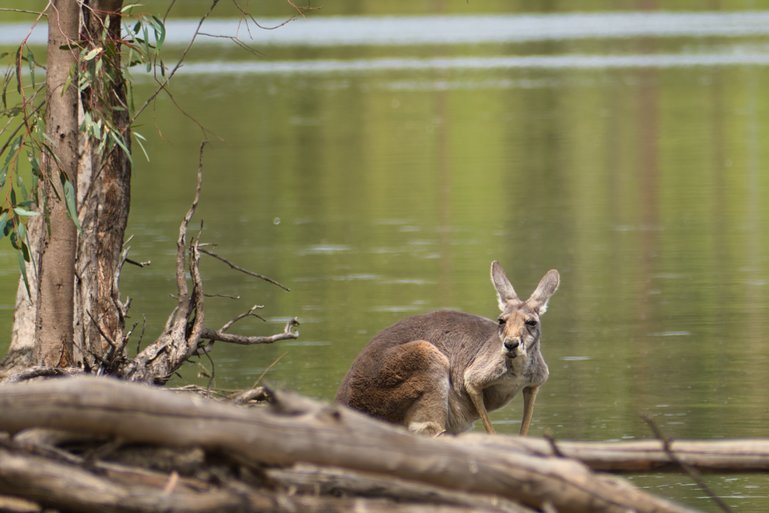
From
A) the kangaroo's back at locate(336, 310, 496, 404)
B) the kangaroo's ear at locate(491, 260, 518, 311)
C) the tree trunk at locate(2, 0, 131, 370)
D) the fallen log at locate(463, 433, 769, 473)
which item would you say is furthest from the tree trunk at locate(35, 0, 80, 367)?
the fallen log at locate(463, 433, 769, 473)

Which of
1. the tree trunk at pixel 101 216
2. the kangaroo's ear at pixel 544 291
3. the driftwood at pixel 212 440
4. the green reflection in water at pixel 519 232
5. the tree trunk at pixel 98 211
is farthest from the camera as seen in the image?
the green reflection in water at pixel 519 232

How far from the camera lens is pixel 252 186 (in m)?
21.3

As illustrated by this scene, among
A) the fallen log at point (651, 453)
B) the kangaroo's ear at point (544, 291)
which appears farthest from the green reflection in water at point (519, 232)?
the fallen log at point (651, 453)

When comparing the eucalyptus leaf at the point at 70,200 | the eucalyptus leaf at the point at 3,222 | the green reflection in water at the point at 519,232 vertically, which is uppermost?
the eucalyptus leaf at the point at 70,200

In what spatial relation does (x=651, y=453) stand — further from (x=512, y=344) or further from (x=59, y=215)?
(x=59, y=215)

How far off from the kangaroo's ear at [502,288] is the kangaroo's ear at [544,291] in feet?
0.28

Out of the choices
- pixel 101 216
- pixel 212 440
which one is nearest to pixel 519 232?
pixel 101 216

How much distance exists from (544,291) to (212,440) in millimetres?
3275

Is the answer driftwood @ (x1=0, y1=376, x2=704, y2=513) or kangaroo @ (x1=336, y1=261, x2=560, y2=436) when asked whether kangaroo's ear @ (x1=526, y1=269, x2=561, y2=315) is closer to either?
kangaroo @ (x1=336, y1=261, x2=560, y2=436)

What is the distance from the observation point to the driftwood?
4.57 metres

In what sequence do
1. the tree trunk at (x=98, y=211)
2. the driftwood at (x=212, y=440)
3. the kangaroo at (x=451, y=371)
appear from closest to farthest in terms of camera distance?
the driftwood at (x=212, y=440)
the kangaroo at (x=451, y=371)
the tree trunk at (x=98, y=211)

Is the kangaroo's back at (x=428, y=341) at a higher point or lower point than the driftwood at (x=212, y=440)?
lower

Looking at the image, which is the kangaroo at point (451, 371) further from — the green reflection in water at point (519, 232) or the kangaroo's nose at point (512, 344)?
the green reflection in water at point (519, 232)

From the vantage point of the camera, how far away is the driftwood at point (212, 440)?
4566 millimetres
